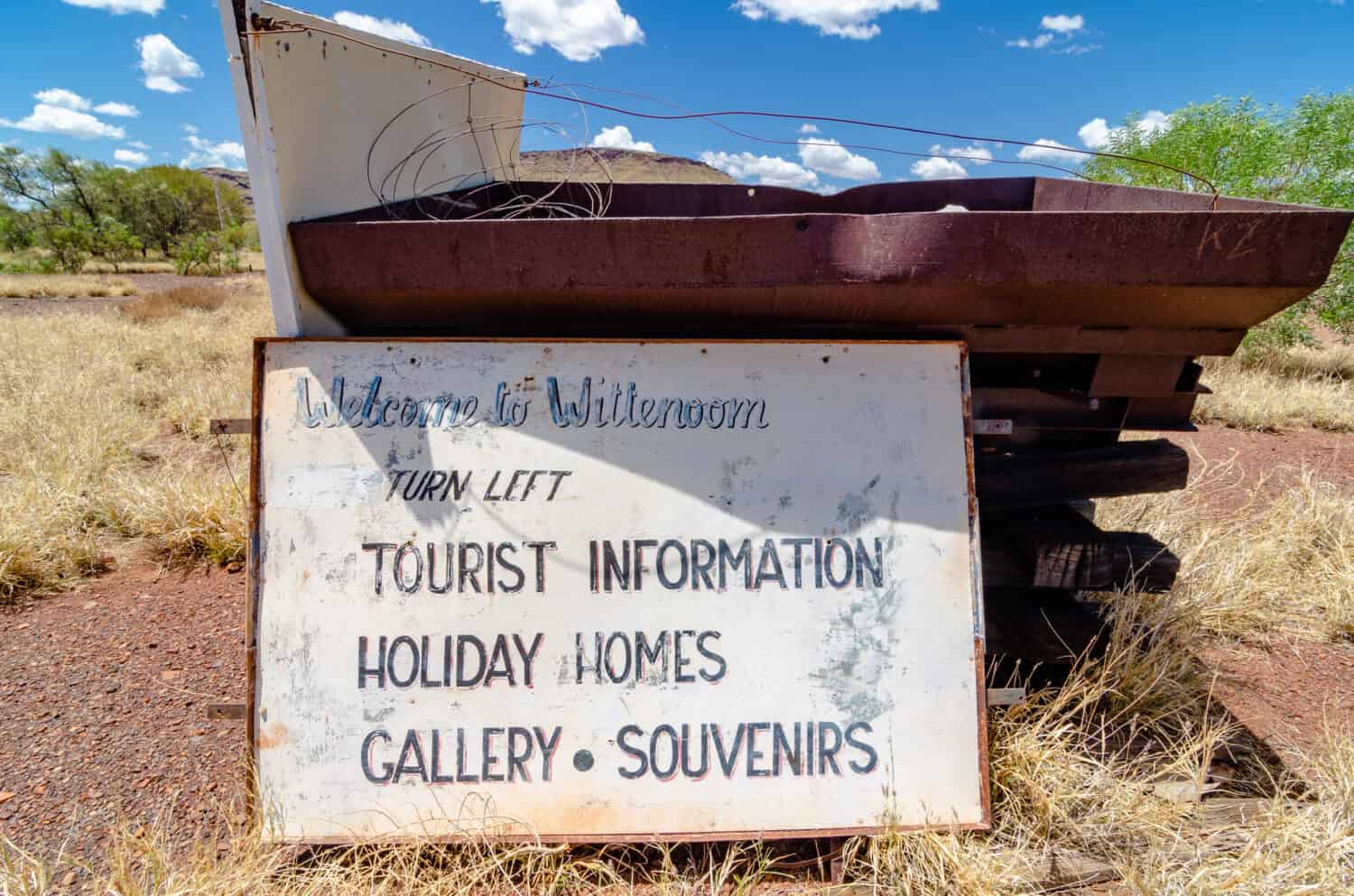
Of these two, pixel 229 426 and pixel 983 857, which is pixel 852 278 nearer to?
pixel 983 857

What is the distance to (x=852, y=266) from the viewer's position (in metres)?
2.13

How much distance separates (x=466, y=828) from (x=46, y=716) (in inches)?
76.7

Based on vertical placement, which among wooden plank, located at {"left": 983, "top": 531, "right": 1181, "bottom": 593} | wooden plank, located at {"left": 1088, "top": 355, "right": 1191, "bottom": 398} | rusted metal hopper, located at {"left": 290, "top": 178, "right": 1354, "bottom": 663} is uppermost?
rusted metal hopper, located at {"left": 290, "top": 178, "right": 1354, "bottom": 663}

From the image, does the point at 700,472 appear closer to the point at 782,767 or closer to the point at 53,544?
the point at 782,767

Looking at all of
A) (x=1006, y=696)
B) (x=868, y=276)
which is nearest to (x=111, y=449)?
(x=868, y=276)

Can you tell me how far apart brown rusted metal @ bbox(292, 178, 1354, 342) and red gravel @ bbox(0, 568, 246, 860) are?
1596 mm

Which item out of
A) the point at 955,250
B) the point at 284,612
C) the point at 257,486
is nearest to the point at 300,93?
the point at 257,486

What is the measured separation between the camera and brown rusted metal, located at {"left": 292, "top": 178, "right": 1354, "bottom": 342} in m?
2.03

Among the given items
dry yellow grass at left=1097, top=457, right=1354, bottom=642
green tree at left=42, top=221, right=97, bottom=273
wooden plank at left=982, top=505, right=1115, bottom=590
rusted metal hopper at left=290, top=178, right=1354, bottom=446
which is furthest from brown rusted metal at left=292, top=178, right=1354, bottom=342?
green tree at left=42, top=221, right=97, bottom=273

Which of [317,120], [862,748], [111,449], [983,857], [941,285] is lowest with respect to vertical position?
[983,857]

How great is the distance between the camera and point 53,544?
388 cm

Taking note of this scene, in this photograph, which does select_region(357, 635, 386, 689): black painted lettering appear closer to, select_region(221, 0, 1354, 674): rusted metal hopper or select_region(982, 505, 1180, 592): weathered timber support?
select_region(221, 0, 1354, 674): rusted metal hopper

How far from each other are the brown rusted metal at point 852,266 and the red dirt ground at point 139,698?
163cm

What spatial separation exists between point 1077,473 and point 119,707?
150 inches
